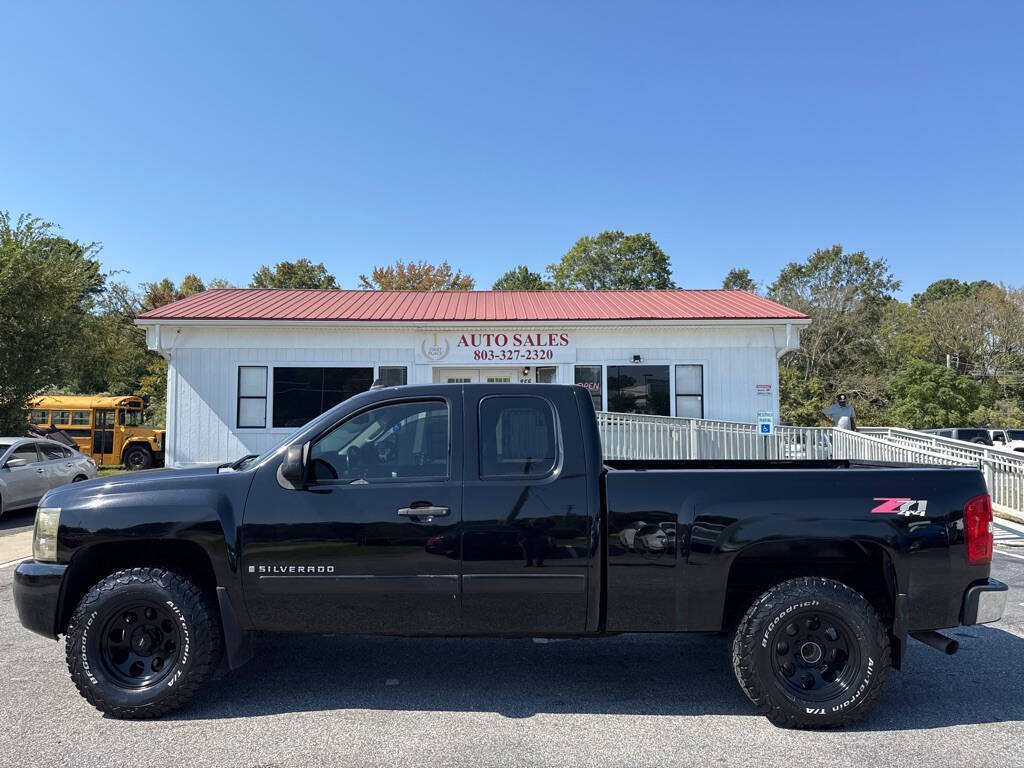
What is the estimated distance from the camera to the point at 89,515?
13.0 ft

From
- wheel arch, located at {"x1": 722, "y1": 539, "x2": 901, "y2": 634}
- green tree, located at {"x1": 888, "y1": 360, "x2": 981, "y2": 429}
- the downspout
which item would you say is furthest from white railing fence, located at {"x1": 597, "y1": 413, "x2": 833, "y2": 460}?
green tree, located at {"x1": 888, "y1": 360, "x2": 981, "y2": 429}

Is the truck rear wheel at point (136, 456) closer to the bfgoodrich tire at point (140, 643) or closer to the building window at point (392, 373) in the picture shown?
the building window at point (392, 373)

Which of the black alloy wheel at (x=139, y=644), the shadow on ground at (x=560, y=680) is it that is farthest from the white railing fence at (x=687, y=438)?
the black alloy wheel at (x=139, y=644)

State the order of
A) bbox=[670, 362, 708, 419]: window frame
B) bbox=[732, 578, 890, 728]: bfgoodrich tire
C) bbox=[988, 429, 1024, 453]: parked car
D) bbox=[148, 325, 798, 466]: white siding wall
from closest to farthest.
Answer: bbox=[732, 578, 890, 728]: bfgoodrich tire < bbox=[148, 325, 798, 466]: white siding wall < bbox=[670, 362, 708, 419]: window frame < bbox=[988, 429, 1024, 453]: parked car

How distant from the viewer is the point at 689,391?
51.1 ft

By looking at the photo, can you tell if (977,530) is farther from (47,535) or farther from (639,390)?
(639,390)

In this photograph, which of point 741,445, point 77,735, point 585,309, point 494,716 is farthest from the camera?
point 585,309

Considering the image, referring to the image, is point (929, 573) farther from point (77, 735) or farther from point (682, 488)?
point (77, 735)

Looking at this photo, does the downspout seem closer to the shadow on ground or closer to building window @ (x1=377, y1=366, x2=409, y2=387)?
building window @ (x1=377, y1=366, x2=409, y2=387)

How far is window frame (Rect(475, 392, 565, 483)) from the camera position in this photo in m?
3.96

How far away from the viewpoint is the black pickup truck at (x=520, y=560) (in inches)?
150

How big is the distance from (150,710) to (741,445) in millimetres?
12331

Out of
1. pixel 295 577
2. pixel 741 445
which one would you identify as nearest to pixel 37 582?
pixel 295 577

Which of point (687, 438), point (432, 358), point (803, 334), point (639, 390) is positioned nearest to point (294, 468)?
point (687, 438)
